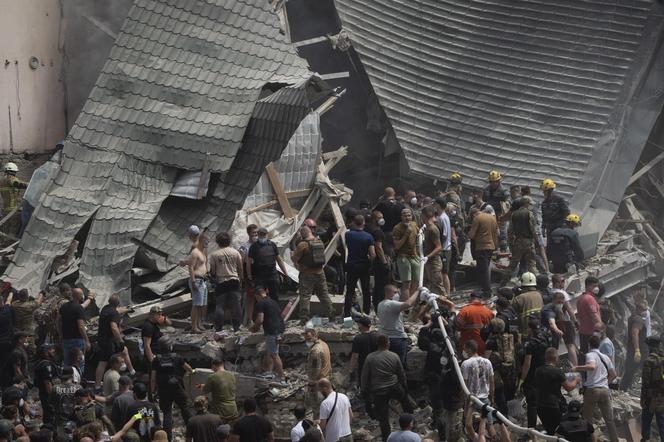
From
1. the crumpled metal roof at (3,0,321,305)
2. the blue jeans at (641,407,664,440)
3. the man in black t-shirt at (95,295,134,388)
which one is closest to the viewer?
the blue jeans at (641,407,664,440)

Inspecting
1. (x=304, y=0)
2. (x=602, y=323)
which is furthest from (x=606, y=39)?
(x=602, y=323)

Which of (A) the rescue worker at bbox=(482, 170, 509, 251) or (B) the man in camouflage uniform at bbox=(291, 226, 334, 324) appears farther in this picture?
(A) the rescue worker at bbox=(482, 170, 509, 251)

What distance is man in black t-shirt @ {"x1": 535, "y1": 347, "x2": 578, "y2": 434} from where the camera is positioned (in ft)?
69.7

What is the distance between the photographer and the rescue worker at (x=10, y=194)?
90.5 ft

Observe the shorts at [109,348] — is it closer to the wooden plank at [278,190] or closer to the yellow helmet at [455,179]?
the wooden plank at [278,190]

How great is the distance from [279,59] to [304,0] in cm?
273

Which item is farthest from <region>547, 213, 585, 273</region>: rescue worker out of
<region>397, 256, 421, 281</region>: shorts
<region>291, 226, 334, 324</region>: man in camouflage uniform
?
<region>291, 226, 334, 324</region>: man in camouflage uniform

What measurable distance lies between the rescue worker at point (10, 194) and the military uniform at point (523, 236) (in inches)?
297

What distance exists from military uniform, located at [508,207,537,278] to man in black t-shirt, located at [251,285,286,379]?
12.4 ft

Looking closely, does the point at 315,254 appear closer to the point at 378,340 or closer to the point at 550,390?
the point at 378,340

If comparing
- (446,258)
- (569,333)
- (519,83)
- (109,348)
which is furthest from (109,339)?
(519,83)

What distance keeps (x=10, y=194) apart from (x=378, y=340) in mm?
8227

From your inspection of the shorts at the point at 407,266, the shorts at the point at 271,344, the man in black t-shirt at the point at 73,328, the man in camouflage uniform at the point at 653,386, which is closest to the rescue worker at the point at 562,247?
the shorts at the point at 407,266

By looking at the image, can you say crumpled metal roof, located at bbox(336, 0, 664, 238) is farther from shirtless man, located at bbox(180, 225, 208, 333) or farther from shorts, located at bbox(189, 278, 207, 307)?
shorts, located at bbox(189, 278, 207, 307)
